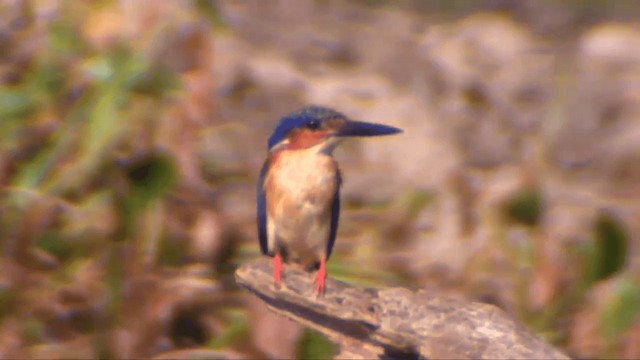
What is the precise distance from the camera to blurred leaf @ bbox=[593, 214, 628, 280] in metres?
2.62

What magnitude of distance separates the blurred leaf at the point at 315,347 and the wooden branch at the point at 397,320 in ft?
2.05

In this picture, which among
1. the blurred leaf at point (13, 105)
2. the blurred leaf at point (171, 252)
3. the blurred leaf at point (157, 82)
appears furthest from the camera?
the blurred leaf at point (157, 82)

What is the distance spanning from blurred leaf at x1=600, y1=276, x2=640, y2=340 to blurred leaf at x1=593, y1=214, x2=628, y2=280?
6 cm

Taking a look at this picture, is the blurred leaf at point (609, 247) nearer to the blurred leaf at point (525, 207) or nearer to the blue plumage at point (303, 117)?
the blurred leaf at point (525, 207)

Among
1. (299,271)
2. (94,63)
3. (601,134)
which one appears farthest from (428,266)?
(601,134)

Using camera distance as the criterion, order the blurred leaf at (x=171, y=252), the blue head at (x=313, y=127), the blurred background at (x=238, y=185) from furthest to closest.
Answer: the blurred leaf at (x=171, y=252)
the blurred background at (x=238, y=185)
the blue head at (x=313, y=127)

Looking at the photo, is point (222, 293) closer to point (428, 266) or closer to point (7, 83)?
point (428, 266)

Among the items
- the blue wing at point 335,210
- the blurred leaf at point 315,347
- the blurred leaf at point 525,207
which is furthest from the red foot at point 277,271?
the blurred leaf at point 525,207

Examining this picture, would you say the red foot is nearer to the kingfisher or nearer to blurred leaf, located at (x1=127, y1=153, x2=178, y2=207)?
the kingfisher

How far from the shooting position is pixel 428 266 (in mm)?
3006

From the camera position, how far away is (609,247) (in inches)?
105

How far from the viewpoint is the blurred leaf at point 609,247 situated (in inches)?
103

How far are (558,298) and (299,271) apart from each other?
4.17 ft

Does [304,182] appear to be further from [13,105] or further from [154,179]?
[13,105]
